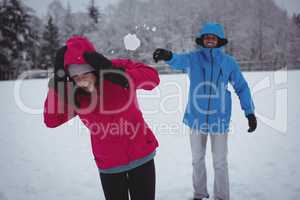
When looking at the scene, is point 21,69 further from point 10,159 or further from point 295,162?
point 295,162

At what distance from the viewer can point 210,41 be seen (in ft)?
8.66

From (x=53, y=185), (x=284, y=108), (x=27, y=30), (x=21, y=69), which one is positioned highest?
(x=27, y=30)

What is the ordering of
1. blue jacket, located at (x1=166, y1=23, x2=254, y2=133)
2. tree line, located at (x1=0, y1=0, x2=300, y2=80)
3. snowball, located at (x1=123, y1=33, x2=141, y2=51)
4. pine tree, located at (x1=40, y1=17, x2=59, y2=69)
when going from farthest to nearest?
tree line, located at (x1=0, y1=0, x2=300, y2=80) → pine tree, located at (x1=40, y1=17, x2=59, y2=69) → blue jacket, located at (x1=166, y1=23, x2=254, y2=133) → snowball, located at (x1=123, y1=33, x2=141, y2=51)

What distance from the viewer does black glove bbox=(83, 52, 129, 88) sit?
1538 millimetres

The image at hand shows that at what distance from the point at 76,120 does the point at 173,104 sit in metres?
3.49

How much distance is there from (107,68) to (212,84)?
54.6 inches

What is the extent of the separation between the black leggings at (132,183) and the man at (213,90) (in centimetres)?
107

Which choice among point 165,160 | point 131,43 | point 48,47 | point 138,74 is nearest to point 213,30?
point 131,43

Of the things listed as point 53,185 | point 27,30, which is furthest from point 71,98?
point 27,30

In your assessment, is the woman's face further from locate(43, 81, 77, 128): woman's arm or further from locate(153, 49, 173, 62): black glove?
locate(153, 49, 173, 62): black glove

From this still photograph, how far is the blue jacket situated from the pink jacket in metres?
1.03

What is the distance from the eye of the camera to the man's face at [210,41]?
2627mm

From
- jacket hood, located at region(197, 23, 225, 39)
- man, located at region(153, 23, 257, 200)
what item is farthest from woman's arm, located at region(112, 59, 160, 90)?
jacket hood, located at region(197, 23, 225, 39)

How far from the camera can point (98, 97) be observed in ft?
5.53
